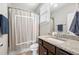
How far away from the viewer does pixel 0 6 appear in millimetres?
1467

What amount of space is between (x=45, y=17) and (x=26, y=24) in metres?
0.31

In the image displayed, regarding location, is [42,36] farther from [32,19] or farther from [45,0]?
[45,0]

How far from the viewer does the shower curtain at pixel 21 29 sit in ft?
4.81

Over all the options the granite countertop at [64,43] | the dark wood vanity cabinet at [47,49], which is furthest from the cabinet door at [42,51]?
the granite countertop at [64,43]

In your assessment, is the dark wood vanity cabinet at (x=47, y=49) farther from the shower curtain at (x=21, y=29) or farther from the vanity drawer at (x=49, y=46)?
the shower curtain at (x=21, y=29)

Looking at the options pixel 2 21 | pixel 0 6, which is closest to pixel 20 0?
pixel 0 6

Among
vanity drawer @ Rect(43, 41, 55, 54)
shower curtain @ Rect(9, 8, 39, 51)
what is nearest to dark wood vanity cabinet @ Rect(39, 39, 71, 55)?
vanity drawer @ Rect(43, 41, 55, 54)

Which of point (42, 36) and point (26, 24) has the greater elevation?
point (26, 24)

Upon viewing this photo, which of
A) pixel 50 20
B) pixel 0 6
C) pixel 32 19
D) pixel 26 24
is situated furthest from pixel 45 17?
pixel 0 6

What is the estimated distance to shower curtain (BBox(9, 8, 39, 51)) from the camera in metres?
1.47

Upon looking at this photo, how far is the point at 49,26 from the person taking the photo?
153cm
